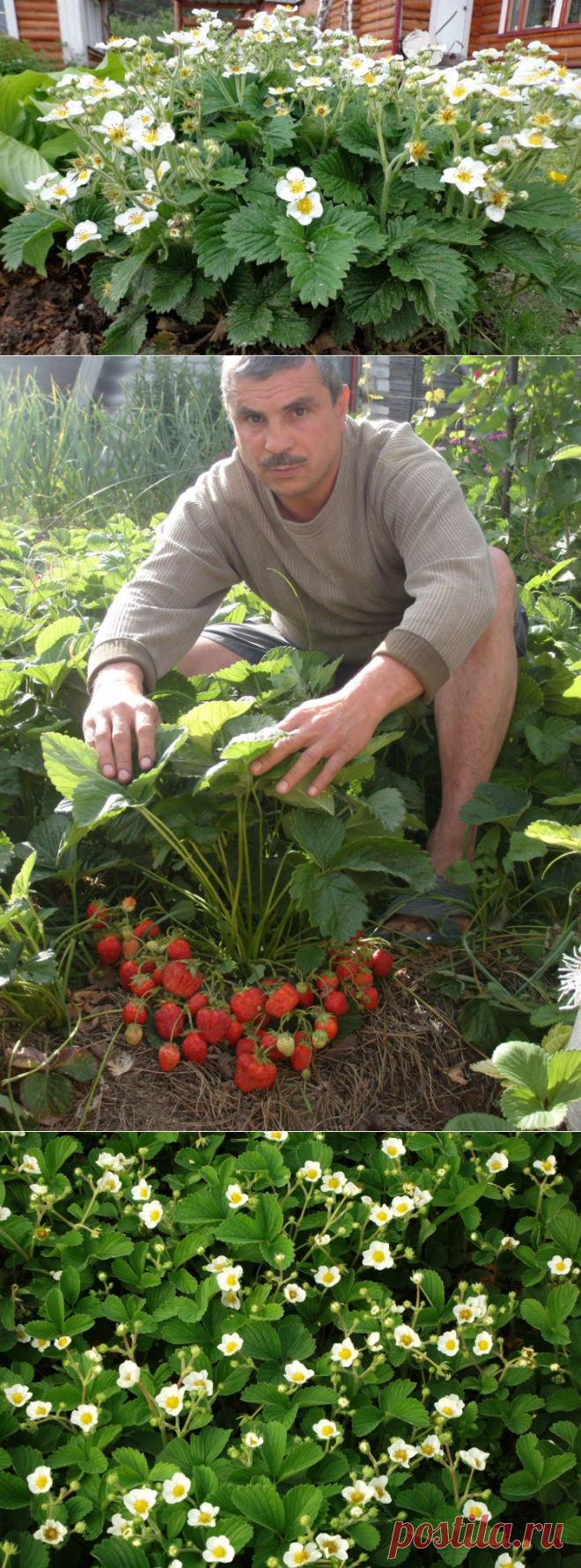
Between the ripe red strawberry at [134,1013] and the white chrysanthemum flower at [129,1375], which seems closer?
the ripe red strawberry at [134,1013]

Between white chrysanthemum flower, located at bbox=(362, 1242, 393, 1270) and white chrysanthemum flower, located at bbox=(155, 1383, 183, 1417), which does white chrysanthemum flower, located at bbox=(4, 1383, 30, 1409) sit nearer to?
white chrysanthemum flower, located at bbox=(155, 1383, 183, 1417)

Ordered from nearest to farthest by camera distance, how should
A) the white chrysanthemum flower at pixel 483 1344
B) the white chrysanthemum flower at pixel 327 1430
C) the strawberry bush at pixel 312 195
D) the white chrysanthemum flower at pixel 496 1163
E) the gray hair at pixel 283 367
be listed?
the gray hair at pixel 283 367
the white chrysanthemum flower at pixel 327 1430
the white chrysanthemum flower at pixel 483 1344
the white chrysanthemum flower at pixel 496 1163
the strawberry bush at pixel 312 195

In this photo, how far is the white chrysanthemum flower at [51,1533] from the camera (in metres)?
1.12

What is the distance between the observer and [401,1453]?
1.22 m

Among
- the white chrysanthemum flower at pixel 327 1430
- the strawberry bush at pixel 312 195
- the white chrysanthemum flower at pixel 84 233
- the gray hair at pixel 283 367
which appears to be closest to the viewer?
the gray hair at pixel 283 367

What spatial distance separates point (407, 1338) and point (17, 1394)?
1.42 feet

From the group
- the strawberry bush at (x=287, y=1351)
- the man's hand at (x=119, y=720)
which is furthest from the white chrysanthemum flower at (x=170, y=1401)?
the man's hand at (x=119, y=720)

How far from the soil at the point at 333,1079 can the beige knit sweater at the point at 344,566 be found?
275mm

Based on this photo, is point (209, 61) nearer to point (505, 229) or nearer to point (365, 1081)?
point (505, 229)

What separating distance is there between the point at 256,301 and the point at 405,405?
134 centimetres

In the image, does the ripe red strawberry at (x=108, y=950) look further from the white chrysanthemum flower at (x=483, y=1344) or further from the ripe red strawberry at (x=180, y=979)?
the white chrysanthemum flower at (x=483, y=1344)

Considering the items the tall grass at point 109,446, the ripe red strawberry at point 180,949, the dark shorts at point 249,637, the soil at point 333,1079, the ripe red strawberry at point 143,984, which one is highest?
the tall grass at point 109,446

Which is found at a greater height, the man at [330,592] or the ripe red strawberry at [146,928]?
the man at [330,592]

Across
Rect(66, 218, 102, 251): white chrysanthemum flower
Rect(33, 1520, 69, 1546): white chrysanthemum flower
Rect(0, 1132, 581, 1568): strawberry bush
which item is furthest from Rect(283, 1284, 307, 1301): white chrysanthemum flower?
Rect(66, 218, 102, 251): white chrysanthemum flower
